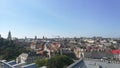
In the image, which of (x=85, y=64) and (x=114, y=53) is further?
(x=114, y=53)

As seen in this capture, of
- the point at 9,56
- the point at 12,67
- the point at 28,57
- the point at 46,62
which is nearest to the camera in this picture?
the point at 12,67

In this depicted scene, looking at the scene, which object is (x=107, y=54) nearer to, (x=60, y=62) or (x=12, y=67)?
(x=60, y=62)

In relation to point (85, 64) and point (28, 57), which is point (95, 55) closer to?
point (28, 57)

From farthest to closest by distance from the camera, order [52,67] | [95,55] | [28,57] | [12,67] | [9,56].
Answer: [95,55] < [28,57] < [9,56] < [52,67] < [12,67]

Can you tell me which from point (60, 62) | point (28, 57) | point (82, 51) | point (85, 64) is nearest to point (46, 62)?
point (60, 62)

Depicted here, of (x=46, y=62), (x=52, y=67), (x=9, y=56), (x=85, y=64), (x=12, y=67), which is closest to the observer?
(x=12, y=67)

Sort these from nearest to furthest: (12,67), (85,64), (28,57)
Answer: (12,67) < (85,64) < (28,57)

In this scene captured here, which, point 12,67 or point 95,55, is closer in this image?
point 12,67
